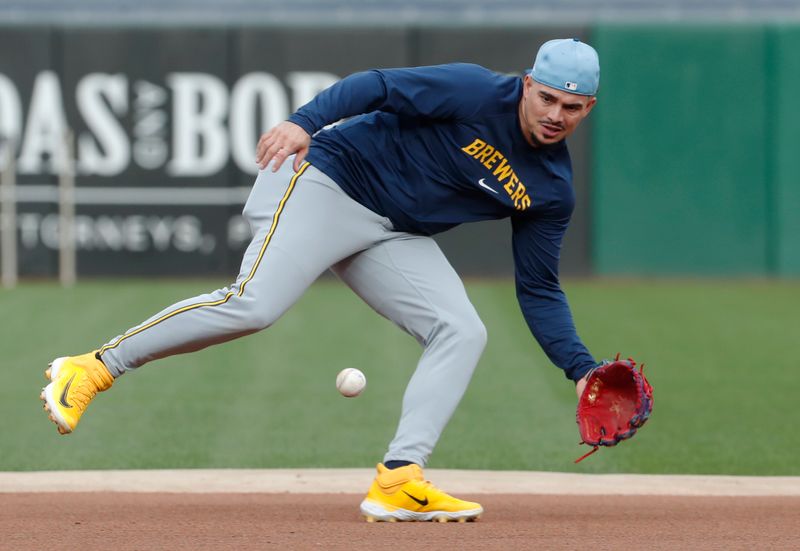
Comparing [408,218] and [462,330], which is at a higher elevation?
[408,218]

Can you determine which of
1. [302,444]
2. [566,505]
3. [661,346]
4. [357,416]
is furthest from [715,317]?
[566,505]

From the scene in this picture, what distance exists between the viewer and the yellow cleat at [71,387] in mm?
4410

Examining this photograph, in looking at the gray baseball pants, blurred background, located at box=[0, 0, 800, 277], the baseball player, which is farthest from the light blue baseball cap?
blurred background, located at box=[0, 0, 800, 277]

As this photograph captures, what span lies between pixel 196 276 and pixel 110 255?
0.95 m

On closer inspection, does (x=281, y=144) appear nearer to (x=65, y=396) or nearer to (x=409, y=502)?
(x=65, y=396)

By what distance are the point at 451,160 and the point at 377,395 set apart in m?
3.38

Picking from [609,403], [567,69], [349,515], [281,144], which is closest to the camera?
[281,144]

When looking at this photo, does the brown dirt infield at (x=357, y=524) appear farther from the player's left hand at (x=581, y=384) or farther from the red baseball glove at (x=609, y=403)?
the player's left hand at (x=581, y=384)

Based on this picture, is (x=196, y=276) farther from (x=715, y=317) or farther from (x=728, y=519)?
(x=728, y=519)

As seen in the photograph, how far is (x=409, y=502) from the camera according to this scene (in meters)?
4.52

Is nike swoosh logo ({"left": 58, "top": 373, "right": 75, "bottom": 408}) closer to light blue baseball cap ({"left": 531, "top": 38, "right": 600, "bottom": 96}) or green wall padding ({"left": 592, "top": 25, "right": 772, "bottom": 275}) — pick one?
light blue baseball cap ({"left": 531, "top": 38, "right": 600, "bottom": 96})

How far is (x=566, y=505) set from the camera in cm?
500

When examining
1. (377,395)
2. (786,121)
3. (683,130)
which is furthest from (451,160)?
(786,121)

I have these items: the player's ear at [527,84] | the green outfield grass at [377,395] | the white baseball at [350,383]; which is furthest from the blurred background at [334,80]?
the player's ear at [527,84]
